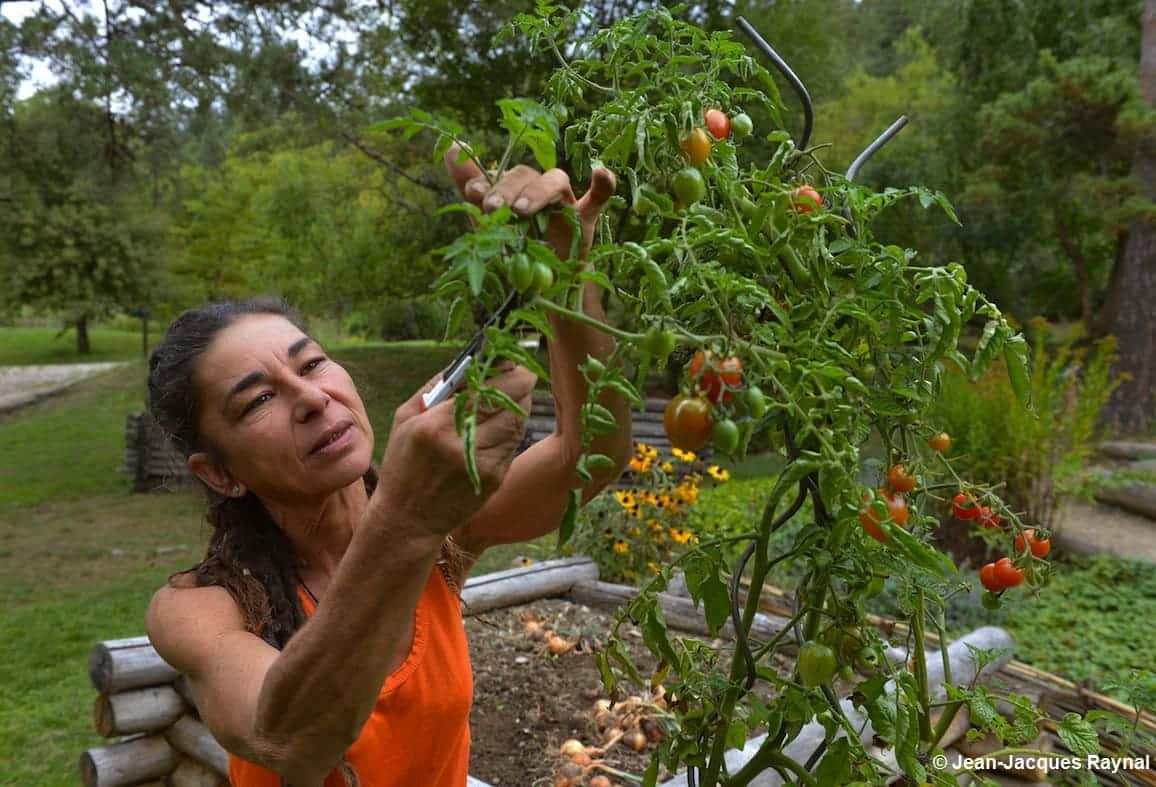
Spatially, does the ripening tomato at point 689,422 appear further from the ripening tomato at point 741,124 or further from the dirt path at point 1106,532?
the dirt path at point 1106,532

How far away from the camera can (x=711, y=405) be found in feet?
2.81

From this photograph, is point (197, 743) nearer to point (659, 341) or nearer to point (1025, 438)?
point (659, 341)

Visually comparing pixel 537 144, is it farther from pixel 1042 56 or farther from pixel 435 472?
pixel 1042 56

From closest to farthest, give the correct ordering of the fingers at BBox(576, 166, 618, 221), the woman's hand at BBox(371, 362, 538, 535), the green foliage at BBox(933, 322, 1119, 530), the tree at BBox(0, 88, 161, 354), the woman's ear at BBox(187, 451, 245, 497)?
the woman's hand at BBox(371, 362, 538, 535), the fingers at BBox(576, 166, 618, 221), the woman's ear at BBox(187, 451, 245, 497), the green foliage at BBox(933, 322, 1119, 530), the tree at BBox(0, 88, 161, 354)

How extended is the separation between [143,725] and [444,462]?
288cm

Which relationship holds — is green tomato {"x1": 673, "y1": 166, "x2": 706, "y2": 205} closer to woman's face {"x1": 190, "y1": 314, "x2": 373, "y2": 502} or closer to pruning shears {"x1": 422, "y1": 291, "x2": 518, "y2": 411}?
pruning shears {"x1": 422, "y1": 291, "x2": 518, "y2": 411}

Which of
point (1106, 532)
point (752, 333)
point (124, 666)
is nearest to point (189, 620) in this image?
point (752, 333)

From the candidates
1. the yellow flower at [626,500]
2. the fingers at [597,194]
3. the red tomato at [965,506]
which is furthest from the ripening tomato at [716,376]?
the yellow flower at [626,500]

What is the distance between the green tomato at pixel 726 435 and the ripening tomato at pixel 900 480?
0.44 metres

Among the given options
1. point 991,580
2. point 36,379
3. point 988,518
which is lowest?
point 36,379

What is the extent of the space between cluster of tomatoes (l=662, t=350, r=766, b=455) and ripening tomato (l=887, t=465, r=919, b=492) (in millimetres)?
413

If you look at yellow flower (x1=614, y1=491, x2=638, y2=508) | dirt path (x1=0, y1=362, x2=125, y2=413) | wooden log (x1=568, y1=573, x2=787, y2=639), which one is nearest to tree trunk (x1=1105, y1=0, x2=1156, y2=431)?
yellow flower (x1=614, y1=491, x2=638, y2=508)

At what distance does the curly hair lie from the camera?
163cm

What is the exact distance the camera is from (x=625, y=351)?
967 mm
